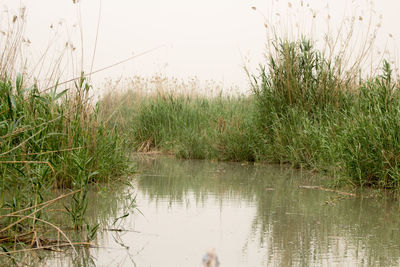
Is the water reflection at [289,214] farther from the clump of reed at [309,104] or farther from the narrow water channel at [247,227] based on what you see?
the clump of reed at [309,104]

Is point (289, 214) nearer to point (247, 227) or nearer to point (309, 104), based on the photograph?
point (247, 227)

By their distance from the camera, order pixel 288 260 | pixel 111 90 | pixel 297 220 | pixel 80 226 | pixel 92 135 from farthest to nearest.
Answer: pixel 111 90
pixel 92 135
pixel 297 220
pixel 80 226
pixel 288 260

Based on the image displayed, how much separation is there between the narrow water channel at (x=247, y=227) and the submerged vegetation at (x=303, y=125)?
2.53ft

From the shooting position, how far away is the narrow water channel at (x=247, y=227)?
3680 mm

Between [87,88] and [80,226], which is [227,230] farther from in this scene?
[87,88]

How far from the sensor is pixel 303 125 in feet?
32.7

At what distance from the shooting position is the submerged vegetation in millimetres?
6883

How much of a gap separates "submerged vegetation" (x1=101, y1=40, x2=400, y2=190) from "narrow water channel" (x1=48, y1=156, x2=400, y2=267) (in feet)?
2.53

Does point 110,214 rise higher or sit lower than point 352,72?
lower

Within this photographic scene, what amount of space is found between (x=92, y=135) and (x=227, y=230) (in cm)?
294

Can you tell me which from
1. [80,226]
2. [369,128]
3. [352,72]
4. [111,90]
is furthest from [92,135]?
[111,90]

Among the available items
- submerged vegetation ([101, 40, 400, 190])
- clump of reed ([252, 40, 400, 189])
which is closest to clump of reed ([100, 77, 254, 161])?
submerged vegetation ([101, 40, 400, 190])

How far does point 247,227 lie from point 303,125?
5.58 meters

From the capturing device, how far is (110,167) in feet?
23.4
